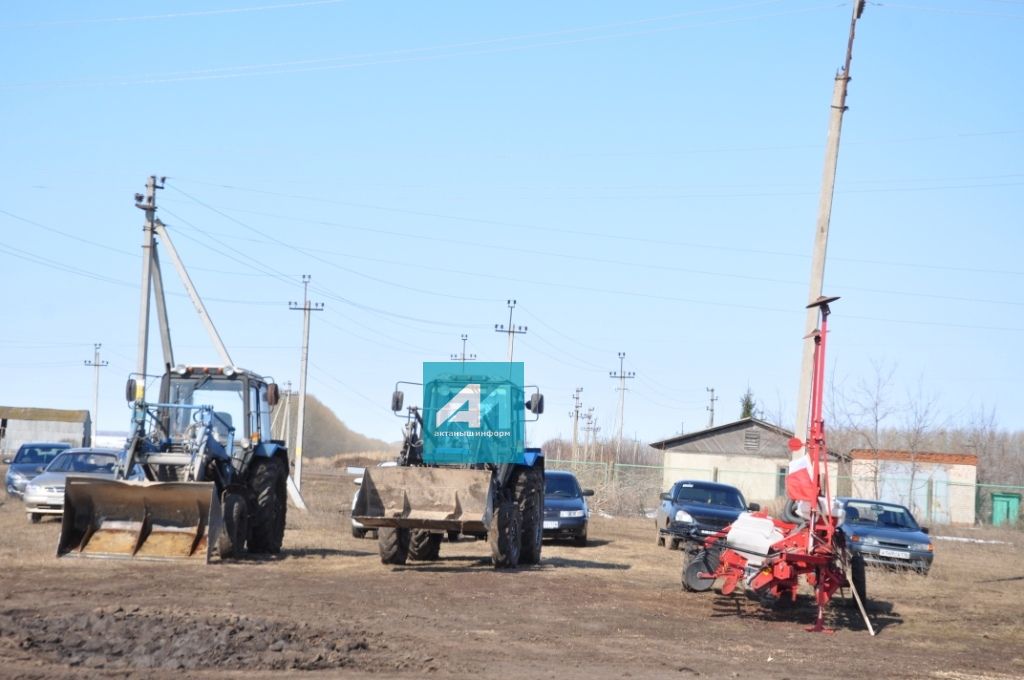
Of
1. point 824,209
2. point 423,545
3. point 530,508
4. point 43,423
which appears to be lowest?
point 43,423

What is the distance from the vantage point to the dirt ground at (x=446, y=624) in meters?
9.07

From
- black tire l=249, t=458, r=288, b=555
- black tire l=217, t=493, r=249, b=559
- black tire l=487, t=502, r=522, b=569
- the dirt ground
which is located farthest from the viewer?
black tire l=249, t=458, r=288, b=555

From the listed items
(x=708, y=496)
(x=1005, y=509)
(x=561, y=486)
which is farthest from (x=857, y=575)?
(x=1005, y=509)

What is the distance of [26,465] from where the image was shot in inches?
1101

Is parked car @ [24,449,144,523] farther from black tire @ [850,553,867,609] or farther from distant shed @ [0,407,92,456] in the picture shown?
distant shed @ [0,407,92,456]

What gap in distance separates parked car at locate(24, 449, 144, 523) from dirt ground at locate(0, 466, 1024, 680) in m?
2.85

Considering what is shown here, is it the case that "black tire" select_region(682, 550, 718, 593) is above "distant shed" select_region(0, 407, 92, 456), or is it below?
above

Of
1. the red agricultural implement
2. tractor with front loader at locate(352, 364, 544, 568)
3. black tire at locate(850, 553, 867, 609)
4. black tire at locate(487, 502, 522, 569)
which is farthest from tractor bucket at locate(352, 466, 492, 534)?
black tire at locate(850, 553, 867, 609)

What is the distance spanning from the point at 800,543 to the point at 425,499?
17.6ft

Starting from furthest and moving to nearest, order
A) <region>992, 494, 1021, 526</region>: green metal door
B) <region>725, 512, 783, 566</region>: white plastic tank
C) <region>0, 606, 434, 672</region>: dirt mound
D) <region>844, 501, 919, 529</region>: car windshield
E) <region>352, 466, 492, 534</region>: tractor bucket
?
Result: <region>992, 494, 1021, 526</region>: green metal door → <region>844, 501, 919, 529</region>: car windshield → <region>352, 466, 492, 534</region>: tractor bucket → <region>725, 512, 783, 566</region>: white plastic tank → <region>0, 606, 434, 672</region>: dirt mound

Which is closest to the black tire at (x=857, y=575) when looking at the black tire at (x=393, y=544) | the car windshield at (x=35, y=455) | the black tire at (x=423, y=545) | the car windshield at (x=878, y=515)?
A: the black tire at (x=393, y=544)

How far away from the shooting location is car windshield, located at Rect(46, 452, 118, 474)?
2372 cm

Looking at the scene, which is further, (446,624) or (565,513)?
(565,513)

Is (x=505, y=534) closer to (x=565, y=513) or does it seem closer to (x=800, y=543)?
(x=800, y=543)
